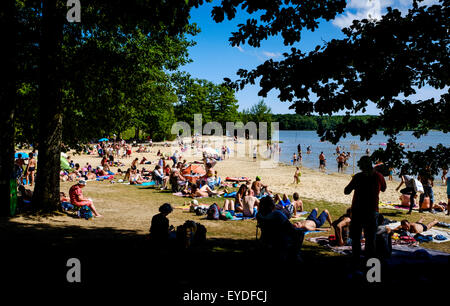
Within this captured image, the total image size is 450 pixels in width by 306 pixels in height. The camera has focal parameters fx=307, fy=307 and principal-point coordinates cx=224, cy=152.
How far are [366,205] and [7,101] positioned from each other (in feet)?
30.2

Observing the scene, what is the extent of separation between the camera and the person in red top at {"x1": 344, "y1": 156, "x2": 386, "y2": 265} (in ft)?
17.9

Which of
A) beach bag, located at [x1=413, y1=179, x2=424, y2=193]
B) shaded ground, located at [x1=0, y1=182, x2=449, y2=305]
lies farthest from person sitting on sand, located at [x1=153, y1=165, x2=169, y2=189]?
beach bag, located at [x1=413, y1=179, x2=424, y2=193]

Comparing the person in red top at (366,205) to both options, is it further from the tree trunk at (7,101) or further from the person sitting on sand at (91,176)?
the person sitting on sand at (91,176)

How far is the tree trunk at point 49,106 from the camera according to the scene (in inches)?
344

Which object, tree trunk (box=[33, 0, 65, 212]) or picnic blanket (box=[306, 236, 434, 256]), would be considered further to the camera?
tree trunk (box=[33, 0, 65, 212])

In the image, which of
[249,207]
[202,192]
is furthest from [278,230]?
[202,192]

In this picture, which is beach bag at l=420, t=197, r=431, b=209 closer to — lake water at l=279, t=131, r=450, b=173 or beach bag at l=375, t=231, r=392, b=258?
lake water at l=279, t=131, r=450, b=173

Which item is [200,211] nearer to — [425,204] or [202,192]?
[202,192]

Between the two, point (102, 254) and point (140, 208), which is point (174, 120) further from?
point (102, 254)

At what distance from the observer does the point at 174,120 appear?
73062 mm

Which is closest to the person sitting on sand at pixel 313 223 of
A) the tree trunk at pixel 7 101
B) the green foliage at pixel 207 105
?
the tree trunk at pixel 7 101

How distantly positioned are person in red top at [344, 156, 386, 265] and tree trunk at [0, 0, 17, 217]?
8.88 meters

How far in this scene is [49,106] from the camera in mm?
8844

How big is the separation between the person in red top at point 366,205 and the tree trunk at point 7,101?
350 inches
